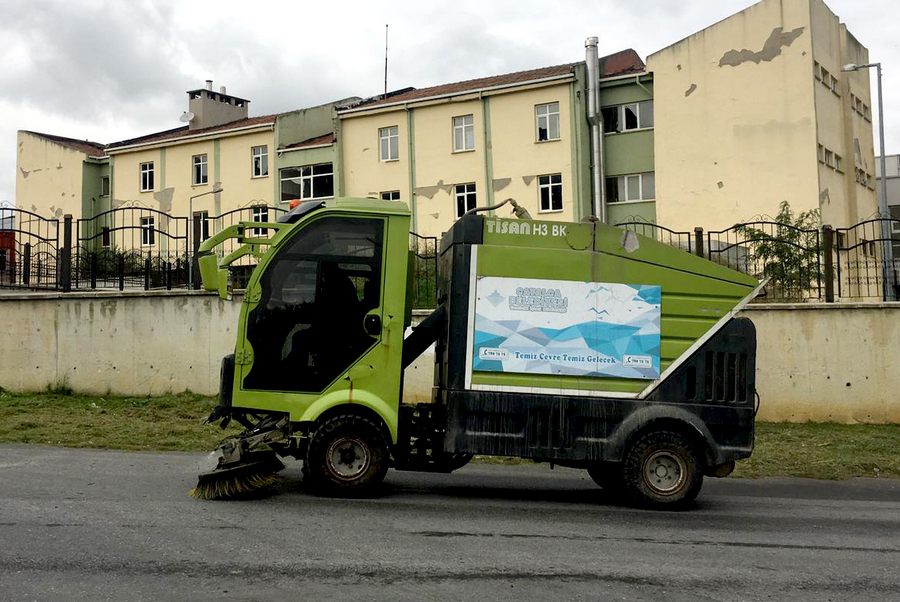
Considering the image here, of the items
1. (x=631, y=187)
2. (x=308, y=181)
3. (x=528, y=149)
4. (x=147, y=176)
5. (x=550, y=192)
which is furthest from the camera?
(x=147, y=176)

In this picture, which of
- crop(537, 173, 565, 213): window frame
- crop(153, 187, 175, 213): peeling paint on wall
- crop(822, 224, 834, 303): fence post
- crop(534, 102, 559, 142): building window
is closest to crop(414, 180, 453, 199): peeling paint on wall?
crop(537, 173, 565, 213): window frame

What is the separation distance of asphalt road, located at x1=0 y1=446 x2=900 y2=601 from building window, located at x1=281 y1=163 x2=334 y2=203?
3267 cm

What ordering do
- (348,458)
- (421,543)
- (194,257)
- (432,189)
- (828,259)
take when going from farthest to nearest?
(432,189) → (194,257) → (828,259) → (348,458) → (421,543)

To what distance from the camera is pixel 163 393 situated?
50.9 feet

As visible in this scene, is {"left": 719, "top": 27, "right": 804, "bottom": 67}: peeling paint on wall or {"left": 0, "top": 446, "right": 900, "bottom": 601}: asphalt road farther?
{"left": 719, "top": 27, "right": 804, "bottom": 67}: peeling paint on wall

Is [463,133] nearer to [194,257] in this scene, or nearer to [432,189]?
[432,189]

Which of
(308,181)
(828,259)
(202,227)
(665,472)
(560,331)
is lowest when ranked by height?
(665,472)

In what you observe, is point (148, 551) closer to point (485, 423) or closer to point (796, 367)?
point (485, 423)

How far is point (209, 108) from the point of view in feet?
164

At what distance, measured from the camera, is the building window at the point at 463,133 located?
37.3 m

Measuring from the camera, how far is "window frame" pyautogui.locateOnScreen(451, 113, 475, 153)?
1468 inches

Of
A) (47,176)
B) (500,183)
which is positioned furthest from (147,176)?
(500,183)

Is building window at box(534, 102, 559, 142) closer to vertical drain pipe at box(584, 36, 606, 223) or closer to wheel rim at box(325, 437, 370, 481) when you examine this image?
vertical drain pipe at box(584, 36, 606, 223)

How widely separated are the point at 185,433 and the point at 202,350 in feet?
11.0
